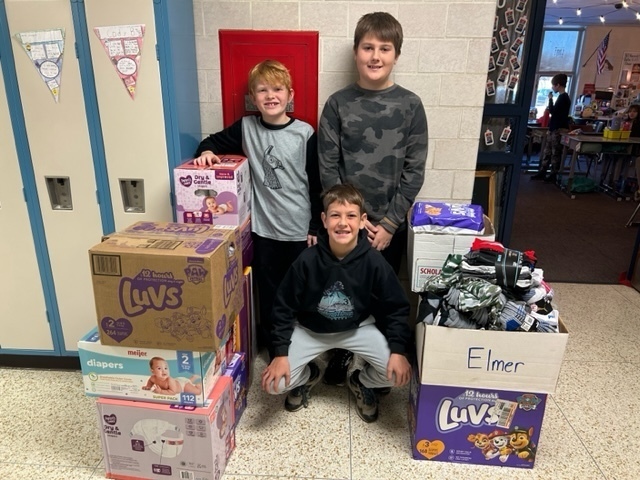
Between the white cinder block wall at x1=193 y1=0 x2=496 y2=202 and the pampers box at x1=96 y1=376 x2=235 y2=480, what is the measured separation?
4.62ft

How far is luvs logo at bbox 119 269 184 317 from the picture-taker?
150cm

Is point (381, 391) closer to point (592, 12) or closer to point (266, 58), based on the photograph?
point (266, 58)

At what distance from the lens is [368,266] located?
75.0 inches

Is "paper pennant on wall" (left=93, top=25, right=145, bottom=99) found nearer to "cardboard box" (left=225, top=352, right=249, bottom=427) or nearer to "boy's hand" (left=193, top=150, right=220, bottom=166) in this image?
"boy's hand" (left=193, top=150, right=220, bottom=166)

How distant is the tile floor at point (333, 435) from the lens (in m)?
1.79

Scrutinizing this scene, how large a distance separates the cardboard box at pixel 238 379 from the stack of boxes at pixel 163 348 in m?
0.07

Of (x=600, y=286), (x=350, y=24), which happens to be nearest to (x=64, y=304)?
(x=350, y=24)

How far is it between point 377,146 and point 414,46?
21.4 inches

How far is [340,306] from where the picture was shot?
194cm

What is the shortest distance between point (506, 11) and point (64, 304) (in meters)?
2.81

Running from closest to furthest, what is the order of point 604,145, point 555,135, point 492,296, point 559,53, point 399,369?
point 492,296 → point 399,369 → point 604,145 → point 555,135 → point 559,53

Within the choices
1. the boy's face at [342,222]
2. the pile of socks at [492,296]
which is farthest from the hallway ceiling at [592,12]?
the boy's face at [342,222]

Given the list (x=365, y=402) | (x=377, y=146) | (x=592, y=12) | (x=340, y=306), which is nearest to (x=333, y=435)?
(x=365, y=402)

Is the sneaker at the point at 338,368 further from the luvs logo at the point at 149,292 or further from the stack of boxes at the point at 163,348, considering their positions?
the luvs logo at the point at 149,292
